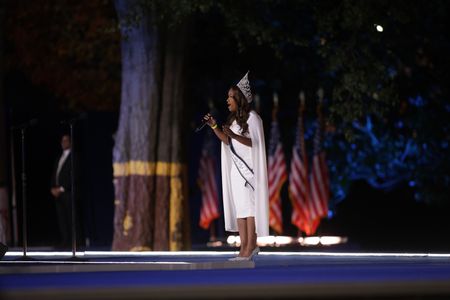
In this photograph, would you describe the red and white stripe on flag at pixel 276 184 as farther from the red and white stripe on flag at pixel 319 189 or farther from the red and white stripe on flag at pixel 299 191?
the red and white stripe on flag at pixel 319 189

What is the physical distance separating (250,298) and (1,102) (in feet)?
Answer: 59.3

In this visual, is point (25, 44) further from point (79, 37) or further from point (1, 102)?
point (1, 102)

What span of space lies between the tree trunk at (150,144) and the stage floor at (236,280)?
5.86 meters

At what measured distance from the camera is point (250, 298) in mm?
8367

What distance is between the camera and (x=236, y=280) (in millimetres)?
10391

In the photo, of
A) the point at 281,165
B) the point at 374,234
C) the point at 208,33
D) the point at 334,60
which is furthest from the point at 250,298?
the point at 374,234

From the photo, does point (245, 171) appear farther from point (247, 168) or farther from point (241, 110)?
point (241, 110)

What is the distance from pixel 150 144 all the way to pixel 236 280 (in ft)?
35.9

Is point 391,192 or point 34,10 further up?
point 34,10

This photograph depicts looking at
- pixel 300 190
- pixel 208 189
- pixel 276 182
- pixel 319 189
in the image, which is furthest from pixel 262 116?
pixel 276 182

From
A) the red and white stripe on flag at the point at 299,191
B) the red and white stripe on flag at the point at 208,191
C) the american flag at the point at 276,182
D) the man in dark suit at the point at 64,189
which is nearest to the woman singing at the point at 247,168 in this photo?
the man in dark suit at the point at 64,189

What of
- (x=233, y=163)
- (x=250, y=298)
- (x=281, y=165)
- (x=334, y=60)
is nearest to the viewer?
(x=250, y=298)

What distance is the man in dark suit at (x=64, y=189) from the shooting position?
22984 millimetres

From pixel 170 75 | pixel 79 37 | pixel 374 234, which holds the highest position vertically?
pixel 79 37
